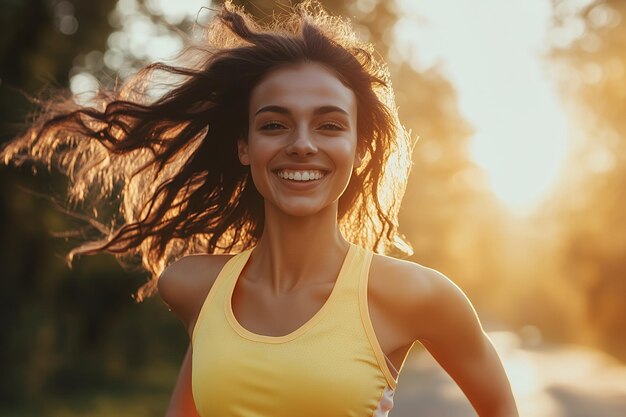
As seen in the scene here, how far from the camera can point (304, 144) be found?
10.1 ft

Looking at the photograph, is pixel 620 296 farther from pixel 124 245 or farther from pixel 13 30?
pixel 124 245

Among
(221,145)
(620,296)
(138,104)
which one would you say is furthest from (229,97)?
(620,296)

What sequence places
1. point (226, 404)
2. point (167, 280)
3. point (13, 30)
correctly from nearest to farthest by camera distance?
1. point (226, 404)
2. point (167, 280)
3. point (13, 30)

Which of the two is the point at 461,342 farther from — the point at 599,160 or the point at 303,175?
the point at 599,160

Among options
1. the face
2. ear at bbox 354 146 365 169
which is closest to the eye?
the face

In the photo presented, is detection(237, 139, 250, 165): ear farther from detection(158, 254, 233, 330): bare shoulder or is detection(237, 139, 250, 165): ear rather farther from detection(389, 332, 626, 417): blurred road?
detection(389, 332, 626, 417): blurred road

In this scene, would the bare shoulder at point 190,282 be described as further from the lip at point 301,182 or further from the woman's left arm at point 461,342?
the woman's left arm at point 461,342

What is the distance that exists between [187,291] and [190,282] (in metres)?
0.04

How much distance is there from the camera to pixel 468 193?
98.7ft

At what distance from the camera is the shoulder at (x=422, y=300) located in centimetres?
303

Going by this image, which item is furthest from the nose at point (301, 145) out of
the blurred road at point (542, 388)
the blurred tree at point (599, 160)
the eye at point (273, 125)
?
the blurred tree at point (599, 160)

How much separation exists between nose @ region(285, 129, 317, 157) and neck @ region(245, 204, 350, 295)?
27 centimetres

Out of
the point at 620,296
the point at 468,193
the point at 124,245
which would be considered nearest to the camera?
the point at 124,245

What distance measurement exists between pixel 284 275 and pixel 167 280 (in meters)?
0.54
